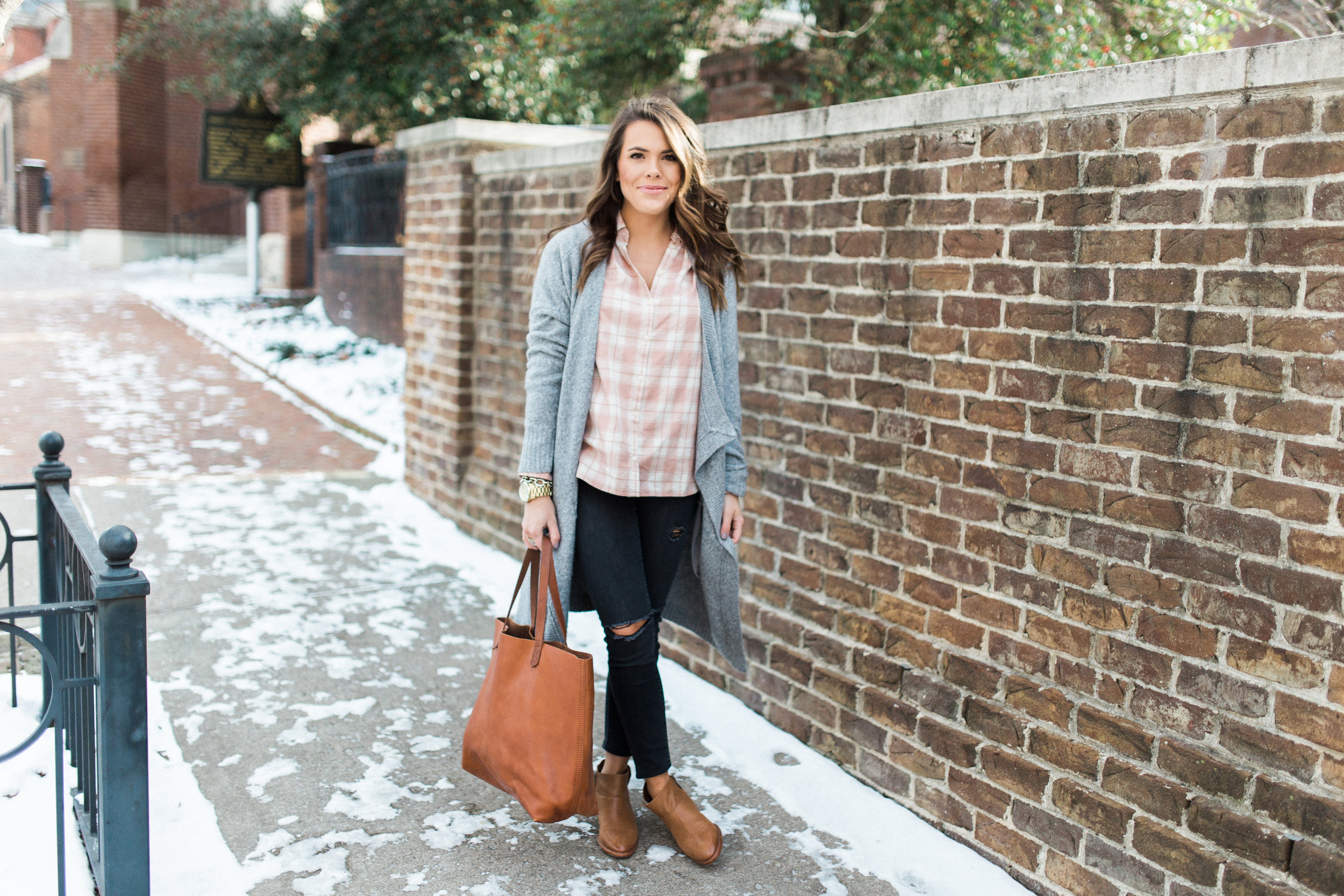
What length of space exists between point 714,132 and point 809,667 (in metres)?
1.88

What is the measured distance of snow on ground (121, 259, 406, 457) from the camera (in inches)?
354

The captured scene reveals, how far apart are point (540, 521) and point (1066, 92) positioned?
1631mm

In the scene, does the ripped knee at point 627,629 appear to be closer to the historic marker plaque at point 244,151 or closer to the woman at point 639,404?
the woman at point 639,404

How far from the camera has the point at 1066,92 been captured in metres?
2.51

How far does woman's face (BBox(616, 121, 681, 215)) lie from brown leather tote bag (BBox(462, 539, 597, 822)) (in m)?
0.87

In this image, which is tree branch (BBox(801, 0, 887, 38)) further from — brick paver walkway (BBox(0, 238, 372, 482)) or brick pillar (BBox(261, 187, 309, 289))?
brick pillar (BBox(261, 187, 309, 289))

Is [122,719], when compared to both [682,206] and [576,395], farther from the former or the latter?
[682,206]

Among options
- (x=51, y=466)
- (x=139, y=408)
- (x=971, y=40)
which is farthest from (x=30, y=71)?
(x=51, y=466)

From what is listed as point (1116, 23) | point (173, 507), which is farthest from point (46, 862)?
point (1116, 23)

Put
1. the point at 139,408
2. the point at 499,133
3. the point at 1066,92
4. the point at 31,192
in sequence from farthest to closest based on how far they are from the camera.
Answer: the point at 31,192, the point at 139,408, the point at 499,133, the point at 1066,92

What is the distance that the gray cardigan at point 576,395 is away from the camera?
2623 millimetres

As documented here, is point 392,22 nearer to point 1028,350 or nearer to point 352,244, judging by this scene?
point 352,244

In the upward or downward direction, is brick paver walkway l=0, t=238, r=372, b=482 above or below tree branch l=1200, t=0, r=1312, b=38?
below

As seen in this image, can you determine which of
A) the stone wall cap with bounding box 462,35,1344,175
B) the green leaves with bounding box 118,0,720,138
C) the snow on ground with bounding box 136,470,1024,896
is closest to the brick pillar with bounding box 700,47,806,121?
the green leaves with bounding box 118,0,720,138
